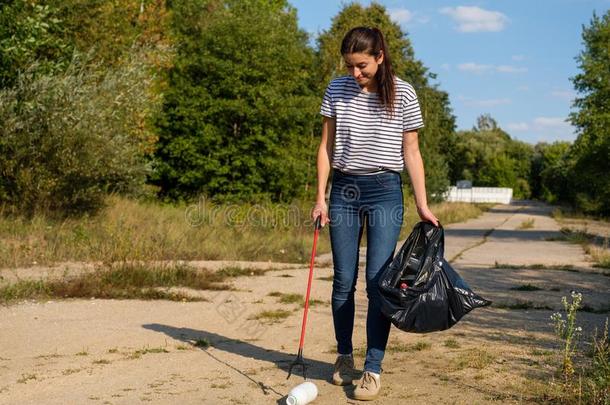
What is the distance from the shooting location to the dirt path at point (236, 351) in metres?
4.94

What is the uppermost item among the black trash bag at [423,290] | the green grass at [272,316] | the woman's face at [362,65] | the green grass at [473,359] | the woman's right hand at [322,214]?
the woman's face at [362,65]

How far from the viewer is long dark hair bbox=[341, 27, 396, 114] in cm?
494

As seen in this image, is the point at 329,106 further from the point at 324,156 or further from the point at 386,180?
the point at 386,180

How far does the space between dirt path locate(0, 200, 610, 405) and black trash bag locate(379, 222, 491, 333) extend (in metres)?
0.47

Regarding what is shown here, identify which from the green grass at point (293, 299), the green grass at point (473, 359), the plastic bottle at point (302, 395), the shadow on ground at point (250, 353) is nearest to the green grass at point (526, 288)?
the green grass at point (293, 299)

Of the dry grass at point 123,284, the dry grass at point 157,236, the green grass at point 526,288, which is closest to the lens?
the dry grass at point 123,284

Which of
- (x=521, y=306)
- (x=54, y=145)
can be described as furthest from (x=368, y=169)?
(x=54, y=145)

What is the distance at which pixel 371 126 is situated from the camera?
511 centimetres

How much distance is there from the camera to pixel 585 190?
46.0m

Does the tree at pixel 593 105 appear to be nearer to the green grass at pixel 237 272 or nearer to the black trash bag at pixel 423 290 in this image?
the green grass at pixel 237 272

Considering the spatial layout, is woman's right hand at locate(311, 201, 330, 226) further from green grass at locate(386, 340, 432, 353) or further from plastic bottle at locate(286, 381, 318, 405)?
green grass at locate(386, 340, 432, 353)

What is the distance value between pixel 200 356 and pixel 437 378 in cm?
186

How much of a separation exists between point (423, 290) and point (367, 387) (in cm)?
66

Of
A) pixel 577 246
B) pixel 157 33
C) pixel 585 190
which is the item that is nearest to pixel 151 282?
pixel 577 246
